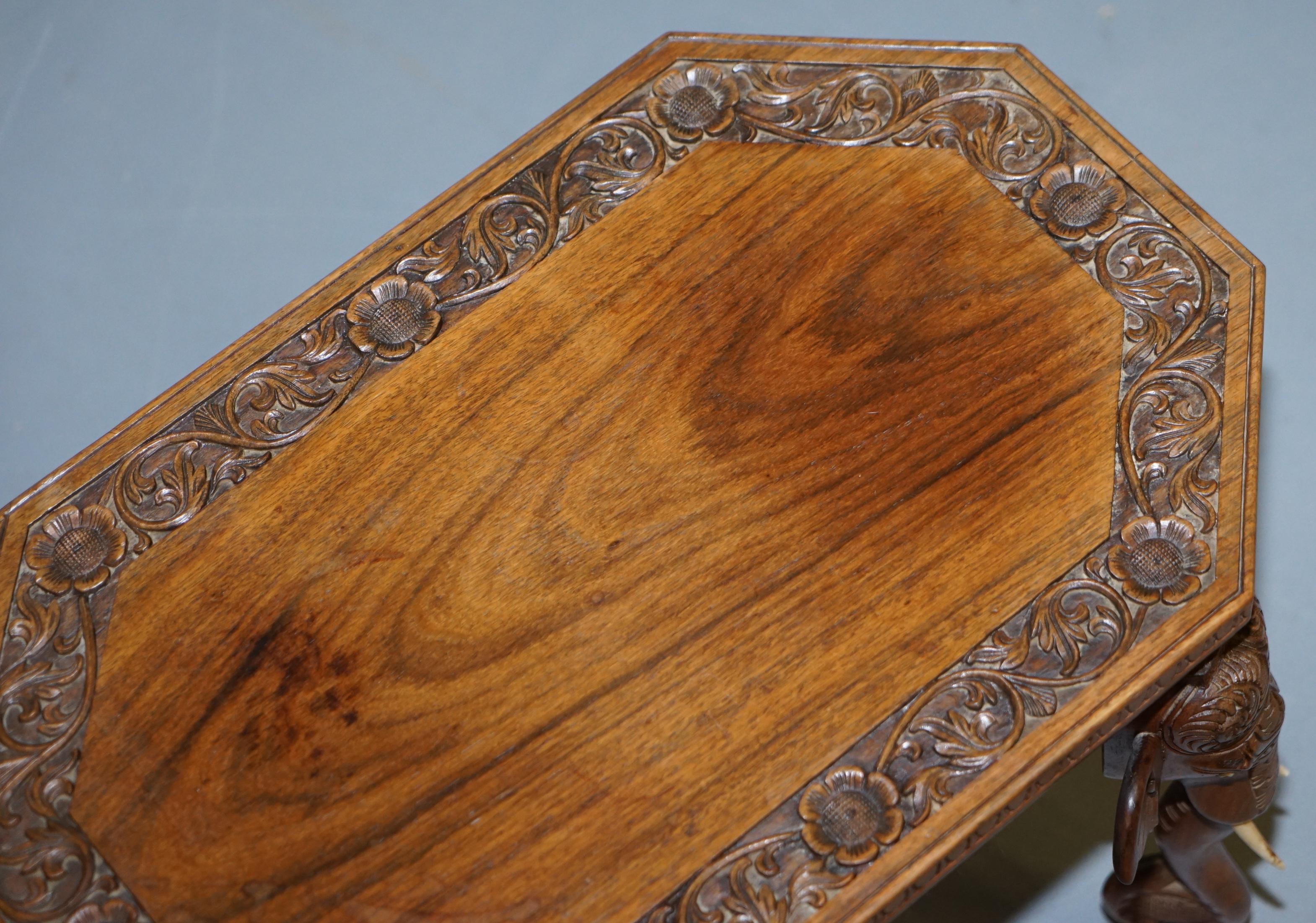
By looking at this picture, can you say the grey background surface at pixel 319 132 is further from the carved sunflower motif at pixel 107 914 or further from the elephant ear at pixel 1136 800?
the carved sunflower motif at pixel 107 914

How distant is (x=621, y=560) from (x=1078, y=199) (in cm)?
79

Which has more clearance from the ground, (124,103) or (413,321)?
(124,103)

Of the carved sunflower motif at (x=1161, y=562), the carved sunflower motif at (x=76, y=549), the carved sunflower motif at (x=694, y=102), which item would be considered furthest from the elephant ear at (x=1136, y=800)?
the carved sunflower motif at (x=76, y=549)

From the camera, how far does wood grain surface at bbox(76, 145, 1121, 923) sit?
5.77ft

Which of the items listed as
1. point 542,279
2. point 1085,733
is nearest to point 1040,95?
point 542,279

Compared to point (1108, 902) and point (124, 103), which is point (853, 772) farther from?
point (124, 103)

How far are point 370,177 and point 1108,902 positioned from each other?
6.51 ft

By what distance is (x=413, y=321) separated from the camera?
81.2 inches

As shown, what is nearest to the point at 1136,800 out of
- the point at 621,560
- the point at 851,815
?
the point at 851,815

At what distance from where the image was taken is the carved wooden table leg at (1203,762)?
194 centimetres

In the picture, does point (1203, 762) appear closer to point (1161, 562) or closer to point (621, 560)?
point (1161, 562)

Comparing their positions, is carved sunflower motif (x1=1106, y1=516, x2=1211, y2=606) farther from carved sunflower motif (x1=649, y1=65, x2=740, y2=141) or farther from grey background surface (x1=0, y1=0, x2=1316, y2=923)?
grey background surface (x1=0, y1=0, x2=1316, y2=923)

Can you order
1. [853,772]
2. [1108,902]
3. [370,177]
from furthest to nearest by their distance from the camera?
1. [370,177]
2. [1108,902]
3. [853,772]

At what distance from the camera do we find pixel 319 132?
126 inches
